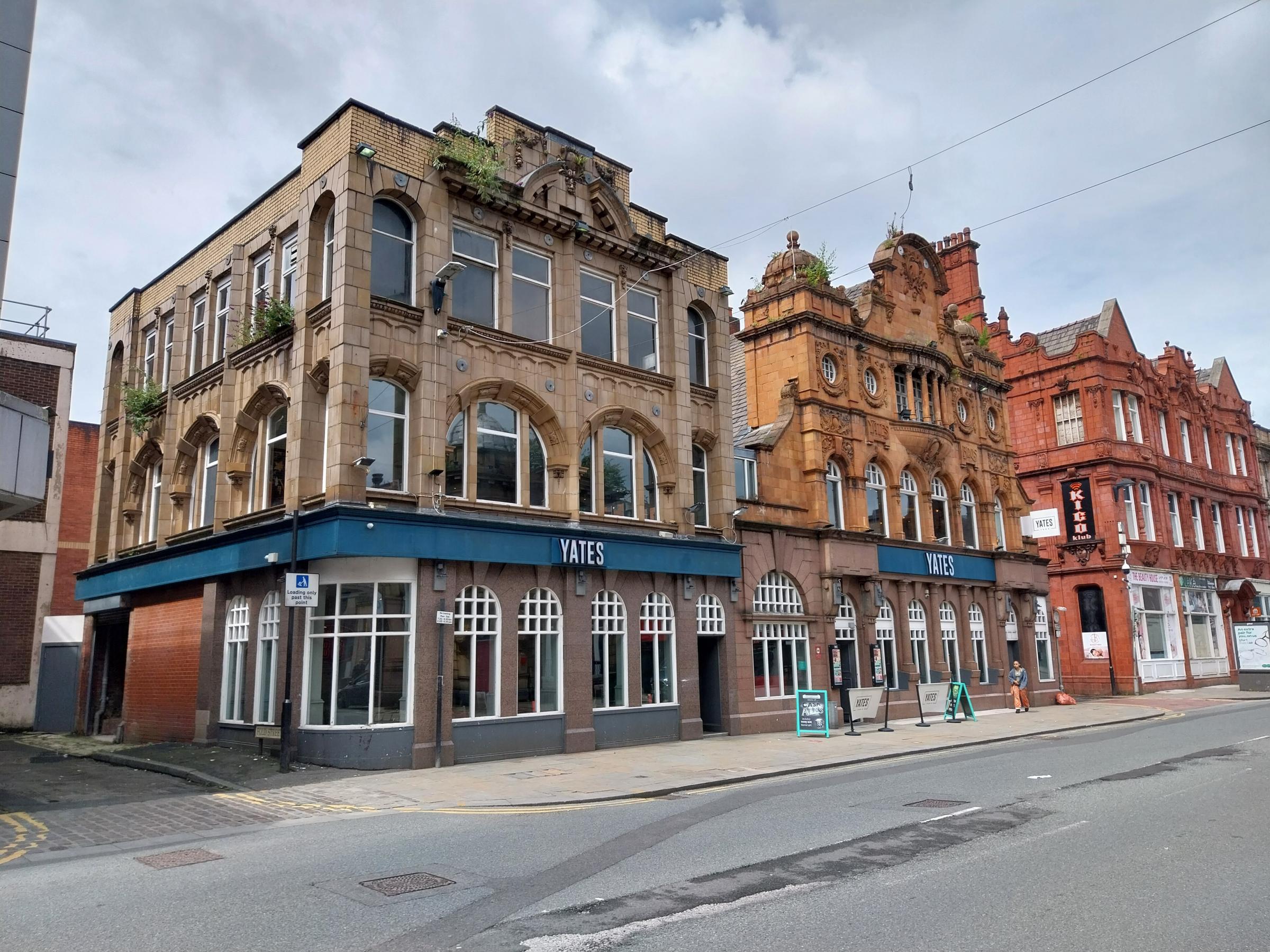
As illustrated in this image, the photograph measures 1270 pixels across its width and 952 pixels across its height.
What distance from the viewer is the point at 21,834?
1148 cm

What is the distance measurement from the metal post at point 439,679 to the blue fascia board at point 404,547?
98 cm

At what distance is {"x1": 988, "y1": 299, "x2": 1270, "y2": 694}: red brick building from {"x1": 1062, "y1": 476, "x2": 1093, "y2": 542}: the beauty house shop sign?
5cm

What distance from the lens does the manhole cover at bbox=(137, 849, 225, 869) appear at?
942 cm

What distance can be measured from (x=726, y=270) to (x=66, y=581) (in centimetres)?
2593

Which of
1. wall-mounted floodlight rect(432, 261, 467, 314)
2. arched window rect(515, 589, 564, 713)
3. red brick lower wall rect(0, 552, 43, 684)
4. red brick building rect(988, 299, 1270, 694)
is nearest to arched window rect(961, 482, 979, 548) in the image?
red brick building rect(988, 299, 1270, 694)

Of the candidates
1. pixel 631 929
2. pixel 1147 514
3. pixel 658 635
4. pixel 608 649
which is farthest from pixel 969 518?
pixel 631 929

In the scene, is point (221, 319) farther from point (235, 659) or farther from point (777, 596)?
point (777, 596)

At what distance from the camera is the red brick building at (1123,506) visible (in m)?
41.5

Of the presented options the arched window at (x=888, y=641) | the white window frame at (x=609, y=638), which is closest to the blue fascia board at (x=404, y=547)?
the white window frame at (x=609, y=638)

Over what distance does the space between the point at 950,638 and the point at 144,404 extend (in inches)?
1023

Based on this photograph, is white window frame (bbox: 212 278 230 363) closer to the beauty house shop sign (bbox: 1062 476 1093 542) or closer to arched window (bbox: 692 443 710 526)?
arched window (bbox: 692 443 710 526)

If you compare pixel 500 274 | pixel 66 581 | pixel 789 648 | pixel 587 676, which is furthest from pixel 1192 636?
pixel 66 581

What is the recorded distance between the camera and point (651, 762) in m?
18.1

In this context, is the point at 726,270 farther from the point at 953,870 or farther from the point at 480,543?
the point at 953,870
